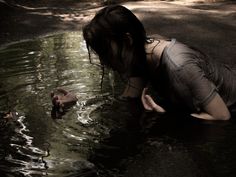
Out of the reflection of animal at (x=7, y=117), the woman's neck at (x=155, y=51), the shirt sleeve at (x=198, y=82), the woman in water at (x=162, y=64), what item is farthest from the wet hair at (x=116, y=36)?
the reflection of animal at (x=7, y=117)

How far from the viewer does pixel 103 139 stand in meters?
4.02

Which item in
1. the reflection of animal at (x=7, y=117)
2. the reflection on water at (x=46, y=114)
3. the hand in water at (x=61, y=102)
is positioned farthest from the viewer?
the hand in water at (x=61, y=102)

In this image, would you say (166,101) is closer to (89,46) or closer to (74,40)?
(89,46)

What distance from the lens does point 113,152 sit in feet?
12.3

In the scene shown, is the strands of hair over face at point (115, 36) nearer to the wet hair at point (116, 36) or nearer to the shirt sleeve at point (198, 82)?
the wet hair at point (116, 36)

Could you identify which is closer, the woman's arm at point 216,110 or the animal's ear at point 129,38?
the animal's ear at point 129,38

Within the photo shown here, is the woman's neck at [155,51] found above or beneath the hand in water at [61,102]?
above

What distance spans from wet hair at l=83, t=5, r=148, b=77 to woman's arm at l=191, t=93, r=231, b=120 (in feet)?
2.19

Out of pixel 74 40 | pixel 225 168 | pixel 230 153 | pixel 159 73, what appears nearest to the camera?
pixel 225 168

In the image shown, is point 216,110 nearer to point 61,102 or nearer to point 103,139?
point 103,139

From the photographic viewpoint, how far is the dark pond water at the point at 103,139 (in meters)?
3.44

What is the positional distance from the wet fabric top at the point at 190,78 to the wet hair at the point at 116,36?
26cm

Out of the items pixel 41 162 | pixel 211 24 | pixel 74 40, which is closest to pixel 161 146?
pixel 41 162

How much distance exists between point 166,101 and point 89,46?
114cm
